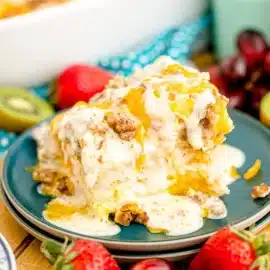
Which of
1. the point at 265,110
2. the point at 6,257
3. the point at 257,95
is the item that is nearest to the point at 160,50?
the point at 257,95

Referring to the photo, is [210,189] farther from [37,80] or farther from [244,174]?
[37,80]

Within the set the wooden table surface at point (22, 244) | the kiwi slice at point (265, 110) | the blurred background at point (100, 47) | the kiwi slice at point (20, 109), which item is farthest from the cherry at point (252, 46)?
the wooden table surface at point (22, 244)

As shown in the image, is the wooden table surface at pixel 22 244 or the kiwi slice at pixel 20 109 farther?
the kiwi slice at pixel 20 109

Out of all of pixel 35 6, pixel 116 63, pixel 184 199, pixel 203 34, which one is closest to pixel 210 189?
pixel 184 199

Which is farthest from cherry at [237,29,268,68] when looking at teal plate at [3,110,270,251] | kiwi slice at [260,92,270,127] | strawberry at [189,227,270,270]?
strawberry at [189,227,270,270]

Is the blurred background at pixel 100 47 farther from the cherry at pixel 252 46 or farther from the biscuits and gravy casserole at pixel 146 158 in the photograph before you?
the biscuits and gravy casserole at pixel 146 158

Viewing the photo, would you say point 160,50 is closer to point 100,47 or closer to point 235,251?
point 100,47
